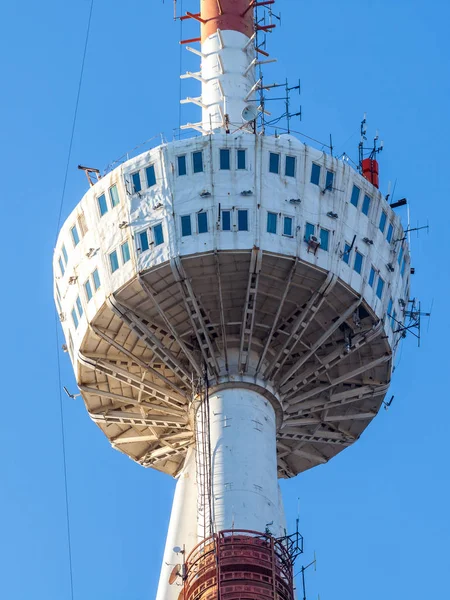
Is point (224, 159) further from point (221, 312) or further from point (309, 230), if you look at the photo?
point (221, 312)

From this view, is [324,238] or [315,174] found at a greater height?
[315,174]

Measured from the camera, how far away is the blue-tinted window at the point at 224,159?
68938 millimetres

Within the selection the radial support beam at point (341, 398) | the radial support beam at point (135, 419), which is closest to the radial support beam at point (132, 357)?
the radial support beam at point (135, 419)

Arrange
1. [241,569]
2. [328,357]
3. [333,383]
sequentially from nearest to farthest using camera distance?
[241,569] < [328,357] < [333,383]

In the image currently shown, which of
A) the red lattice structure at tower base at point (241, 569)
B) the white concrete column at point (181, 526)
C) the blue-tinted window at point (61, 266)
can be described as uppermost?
the blue-tinted window at point (61, 266)

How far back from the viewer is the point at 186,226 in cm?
6744

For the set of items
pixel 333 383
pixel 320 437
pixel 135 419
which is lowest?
pixel 320 437

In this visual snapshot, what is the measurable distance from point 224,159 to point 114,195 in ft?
16.8

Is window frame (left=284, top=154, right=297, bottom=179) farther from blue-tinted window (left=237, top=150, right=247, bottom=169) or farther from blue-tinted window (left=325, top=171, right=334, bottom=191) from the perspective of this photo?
blue-tinted window (left=237, top=150, right=247, bottom=169)

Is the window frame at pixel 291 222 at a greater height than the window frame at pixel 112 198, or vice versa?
the window frame at pixel 112 198

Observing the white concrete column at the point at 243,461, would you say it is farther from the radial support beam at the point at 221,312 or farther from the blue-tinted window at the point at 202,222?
the blue-tinted window at the point at 202,222

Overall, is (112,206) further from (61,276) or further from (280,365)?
(280,365)

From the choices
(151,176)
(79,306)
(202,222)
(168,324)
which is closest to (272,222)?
(202,222)

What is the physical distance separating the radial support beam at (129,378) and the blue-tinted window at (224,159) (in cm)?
A: 1000
